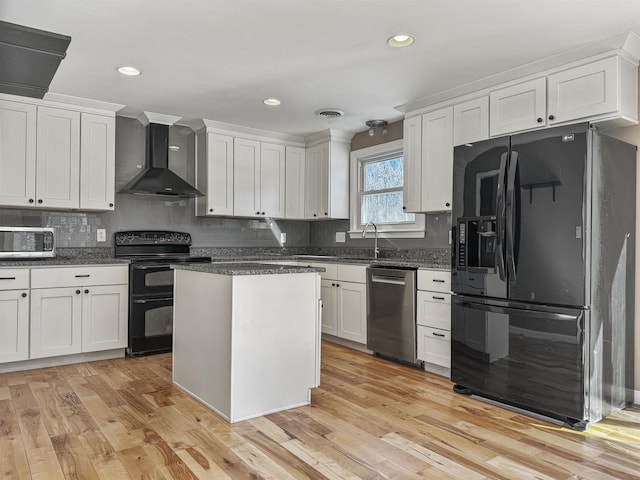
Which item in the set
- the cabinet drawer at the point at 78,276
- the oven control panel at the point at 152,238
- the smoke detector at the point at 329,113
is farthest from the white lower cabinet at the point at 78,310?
the smoke detector at the point at 329,113

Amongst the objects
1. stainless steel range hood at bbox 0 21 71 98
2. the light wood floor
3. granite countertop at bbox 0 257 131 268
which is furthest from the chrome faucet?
stainless steel range hood at bbox 0 21 71 98

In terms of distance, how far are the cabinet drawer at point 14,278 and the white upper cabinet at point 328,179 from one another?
2.96 metres

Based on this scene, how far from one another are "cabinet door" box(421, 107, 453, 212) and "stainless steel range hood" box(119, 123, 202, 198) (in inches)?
88.7

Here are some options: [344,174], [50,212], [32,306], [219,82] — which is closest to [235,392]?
[32,306]

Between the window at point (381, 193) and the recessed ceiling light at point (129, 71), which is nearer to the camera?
the recessed ceiling light at point (129, 71)

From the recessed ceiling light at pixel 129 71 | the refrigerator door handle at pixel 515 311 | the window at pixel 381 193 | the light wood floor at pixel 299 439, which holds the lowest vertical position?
the light wood floor at pixel 299 439

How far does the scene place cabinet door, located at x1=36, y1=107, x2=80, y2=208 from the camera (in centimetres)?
401

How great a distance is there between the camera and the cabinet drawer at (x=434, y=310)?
353 centimetres

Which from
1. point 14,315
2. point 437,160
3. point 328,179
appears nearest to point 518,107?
point 437,160

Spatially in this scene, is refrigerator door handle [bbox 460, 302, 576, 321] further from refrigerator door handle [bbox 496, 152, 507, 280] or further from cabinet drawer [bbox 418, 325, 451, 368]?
cabinet drawer [bbox 418, 325, 451, 368]

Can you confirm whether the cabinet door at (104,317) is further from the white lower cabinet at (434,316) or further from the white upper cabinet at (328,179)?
the white lower cabinet at (434,316)

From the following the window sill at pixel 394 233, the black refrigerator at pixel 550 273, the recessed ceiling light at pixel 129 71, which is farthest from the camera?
the window sill at pixel 394 233

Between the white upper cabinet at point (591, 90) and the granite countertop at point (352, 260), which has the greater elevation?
the white upper cabinet at point (591, 90)

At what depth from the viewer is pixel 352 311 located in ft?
14.5
